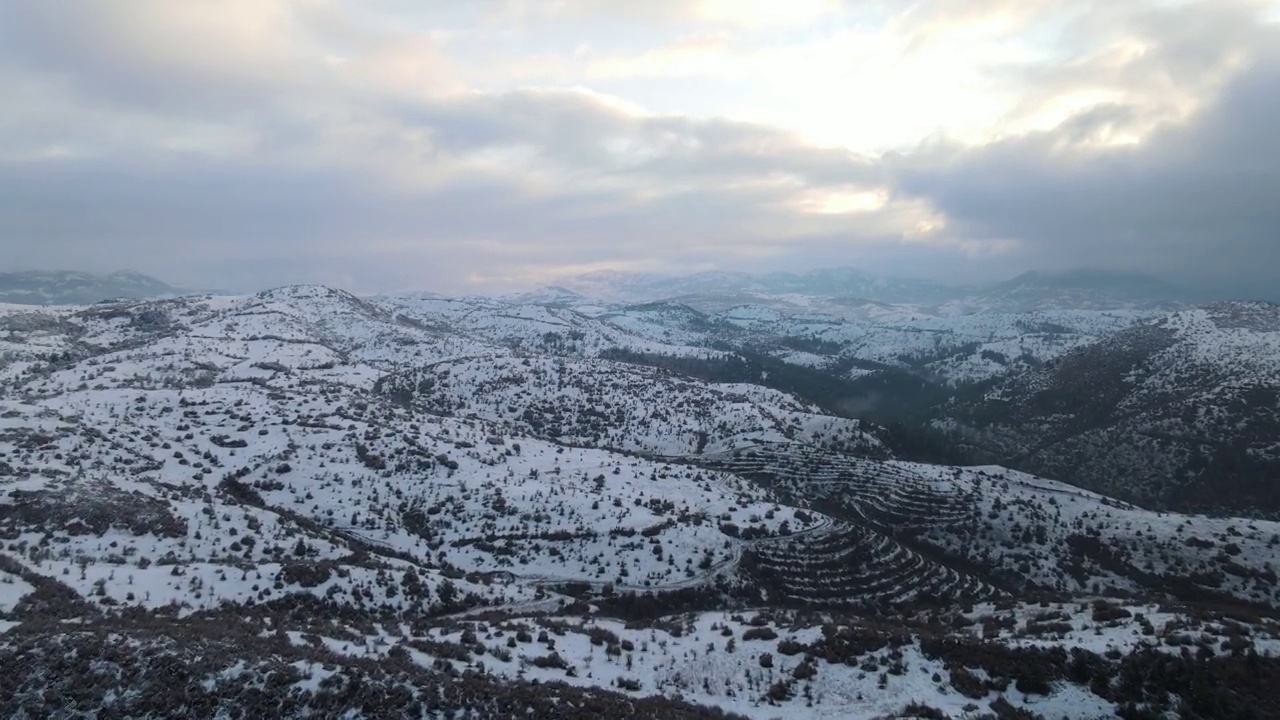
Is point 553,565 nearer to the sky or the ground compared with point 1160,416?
nearer to the ground

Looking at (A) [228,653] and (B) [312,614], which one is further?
(B) [312,614]

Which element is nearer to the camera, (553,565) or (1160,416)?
(553,565)

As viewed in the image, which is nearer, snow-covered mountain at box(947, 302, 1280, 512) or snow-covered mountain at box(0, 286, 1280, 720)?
snow-covered mountain at box(0, 286, 1280, 720)

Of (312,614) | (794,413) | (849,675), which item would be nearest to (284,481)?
(312,614)

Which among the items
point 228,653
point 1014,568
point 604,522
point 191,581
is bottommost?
point 1014,568

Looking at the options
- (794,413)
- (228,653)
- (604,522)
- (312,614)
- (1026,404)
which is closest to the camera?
(228,653)

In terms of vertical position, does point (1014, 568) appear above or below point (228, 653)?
below

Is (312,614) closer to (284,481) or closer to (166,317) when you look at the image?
(284,481)

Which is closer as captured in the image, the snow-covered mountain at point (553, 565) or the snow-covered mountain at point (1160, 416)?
the snow-covered mountain at point (553, 565)
